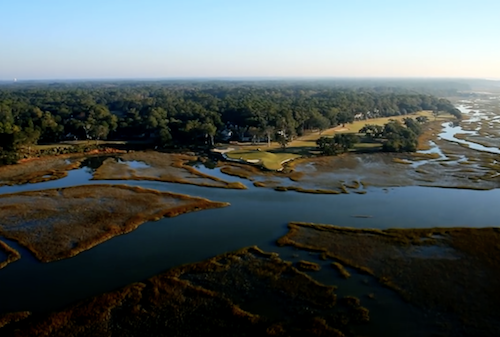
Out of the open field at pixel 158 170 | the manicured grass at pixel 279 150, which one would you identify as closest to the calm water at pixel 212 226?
the open field at pixel 158 170

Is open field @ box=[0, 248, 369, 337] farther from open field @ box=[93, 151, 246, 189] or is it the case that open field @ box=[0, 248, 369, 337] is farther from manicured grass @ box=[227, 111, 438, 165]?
manicured grass @ box=[227, 111, 438, 165]

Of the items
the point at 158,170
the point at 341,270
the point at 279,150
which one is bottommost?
the point at 279,150

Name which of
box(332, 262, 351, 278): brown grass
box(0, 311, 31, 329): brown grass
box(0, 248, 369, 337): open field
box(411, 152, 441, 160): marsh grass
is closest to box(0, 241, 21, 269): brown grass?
box(0, 311, 31, 329): brown grass

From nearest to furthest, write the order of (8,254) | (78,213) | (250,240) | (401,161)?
(8,254) → (250,240) → (78,213) → (401,161)

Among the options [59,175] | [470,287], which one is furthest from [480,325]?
[59,175]

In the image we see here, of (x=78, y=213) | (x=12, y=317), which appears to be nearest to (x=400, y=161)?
(x=78, y=213)

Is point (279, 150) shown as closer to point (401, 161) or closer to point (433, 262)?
point (401, 161)
